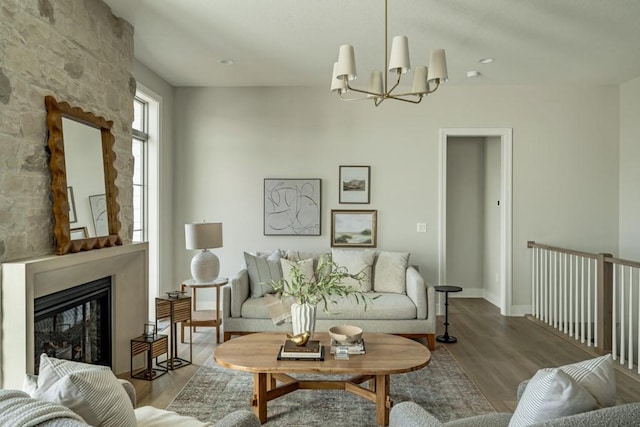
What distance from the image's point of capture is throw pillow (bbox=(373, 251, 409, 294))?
4.46 m

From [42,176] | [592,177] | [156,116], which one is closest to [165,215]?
[156,116]

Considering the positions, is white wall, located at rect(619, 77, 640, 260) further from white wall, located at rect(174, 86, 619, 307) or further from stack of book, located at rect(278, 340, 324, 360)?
stack of book, located at rect(278, 340, 324, 360)

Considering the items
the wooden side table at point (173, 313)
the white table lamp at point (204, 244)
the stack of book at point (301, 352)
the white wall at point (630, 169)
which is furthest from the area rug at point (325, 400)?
the white wall at point (630, 169)

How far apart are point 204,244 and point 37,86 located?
209 centimetres

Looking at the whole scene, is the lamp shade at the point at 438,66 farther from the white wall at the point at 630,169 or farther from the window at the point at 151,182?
the white wall at the point at 630,169

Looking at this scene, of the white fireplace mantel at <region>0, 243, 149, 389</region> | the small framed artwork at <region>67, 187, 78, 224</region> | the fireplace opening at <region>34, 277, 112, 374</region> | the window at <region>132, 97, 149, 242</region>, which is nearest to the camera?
the white fireplace mantel at <region>0, 243, 149, 389</region>

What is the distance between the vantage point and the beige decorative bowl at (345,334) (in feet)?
9.49

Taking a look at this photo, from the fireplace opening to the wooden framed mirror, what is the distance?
296 mm

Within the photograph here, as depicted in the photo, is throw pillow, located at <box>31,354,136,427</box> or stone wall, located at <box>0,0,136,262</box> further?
stone wall, located at <box>0,0,136,262</box>

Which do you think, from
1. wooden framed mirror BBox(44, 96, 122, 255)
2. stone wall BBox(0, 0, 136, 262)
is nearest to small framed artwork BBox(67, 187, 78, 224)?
wooden framed mirror BBox(44, 96, 122, 255)

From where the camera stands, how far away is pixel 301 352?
2.68m

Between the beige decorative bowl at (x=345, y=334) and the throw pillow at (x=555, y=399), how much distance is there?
5.33 feet

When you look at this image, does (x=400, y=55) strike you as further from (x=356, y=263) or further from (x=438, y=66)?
(x=356, y=263)

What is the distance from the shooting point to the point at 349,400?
295 centimetres
